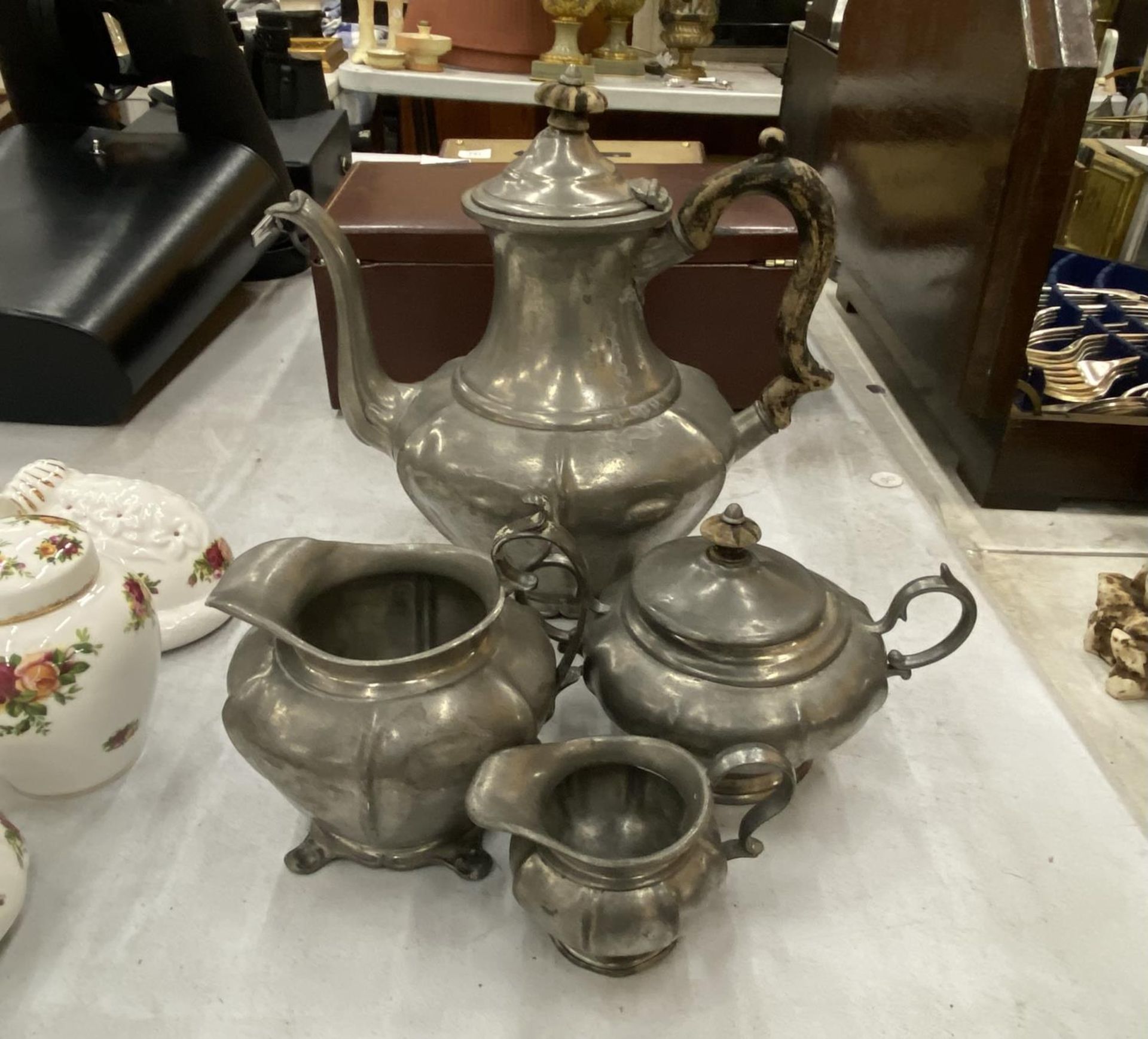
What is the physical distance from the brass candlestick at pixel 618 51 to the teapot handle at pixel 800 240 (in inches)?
57.3

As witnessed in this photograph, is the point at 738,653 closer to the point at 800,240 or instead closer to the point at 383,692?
the point at 383,692

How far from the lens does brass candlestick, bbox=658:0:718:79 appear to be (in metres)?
1.88

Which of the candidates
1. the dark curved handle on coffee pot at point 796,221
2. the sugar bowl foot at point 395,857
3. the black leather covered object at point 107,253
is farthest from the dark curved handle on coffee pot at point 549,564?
the black leather covered object at point 107,253

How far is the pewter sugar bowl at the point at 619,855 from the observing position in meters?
0.46

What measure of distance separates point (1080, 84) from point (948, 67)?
213 millimetres

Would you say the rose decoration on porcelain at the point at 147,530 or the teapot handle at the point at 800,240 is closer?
the teapot handle at the point at 800,240

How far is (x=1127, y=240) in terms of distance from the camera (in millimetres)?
1645

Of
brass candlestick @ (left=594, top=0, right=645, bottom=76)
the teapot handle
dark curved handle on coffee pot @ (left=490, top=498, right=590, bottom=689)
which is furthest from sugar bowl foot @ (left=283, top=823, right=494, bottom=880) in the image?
brass candlestick @ (left=594, top=0, right=645, bottom=76)

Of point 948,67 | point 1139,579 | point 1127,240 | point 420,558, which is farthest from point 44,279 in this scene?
point 1127,240

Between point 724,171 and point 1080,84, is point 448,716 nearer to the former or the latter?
point 724,171

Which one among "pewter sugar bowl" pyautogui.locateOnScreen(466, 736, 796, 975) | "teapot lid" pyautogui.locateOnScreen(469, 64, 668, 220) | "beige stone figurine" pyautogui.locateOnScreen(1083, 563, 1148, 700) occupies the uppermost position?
"teapot lid" pyautogui.locateOnScreen(469, 64, 668, 220)

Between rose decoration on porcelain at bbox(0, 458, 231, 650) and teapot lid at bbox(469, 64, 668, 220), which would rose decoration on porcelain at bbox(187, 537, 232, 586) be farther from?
teapot lid at bbox(469, 64, 668, 220)

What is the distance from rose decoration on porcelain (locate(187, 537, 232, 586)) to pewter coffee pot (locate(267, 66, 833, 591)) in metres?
0.19

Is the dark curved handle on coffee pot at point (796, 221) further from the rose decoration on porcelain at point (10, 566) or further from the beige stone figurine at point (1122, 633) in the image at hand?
the rose decoration on porcelain at point (10, 566)
